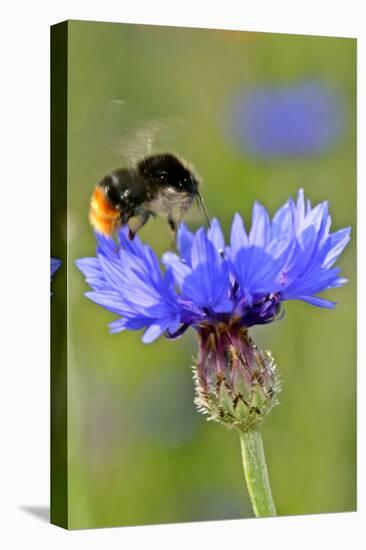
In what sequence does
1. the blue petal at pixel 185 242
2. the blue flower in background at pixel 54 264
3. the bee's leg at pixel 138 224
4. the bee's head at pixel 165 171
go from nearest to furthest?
the blue petal at pixel 185 242 → the bee's head at pixel 165 171 → the bee's leg at pixel 138 224 → the blue flower in background at pixel 54 264

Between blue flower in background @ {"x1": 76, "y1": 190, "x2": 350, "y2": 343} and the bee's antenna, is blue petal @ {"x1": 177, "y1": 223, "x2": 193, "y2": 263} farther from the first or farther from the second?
the bee's antenna

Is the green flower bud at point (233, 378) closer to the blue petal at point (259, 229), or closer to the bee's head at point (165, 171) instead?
the blue petal at point (259, 229)

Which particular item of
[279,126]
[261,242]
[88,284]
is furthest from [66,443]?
[279,126]

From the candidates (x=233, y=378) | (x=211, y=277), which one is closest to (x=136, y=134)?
(x=211, y=277)

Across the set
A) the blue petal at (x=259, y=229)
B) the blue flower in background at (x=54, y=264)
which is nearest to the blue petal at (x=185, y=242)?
the blue petal at (x=259, y=229)

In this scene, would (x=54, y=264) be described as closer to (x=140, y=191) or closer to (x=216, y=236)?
(x=140, y=191)

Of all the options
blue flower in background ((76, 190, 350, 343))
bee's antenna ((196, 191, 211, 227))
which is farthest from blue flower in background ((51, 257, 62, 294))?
bee's antenna ((196, 191, 211, 227))
